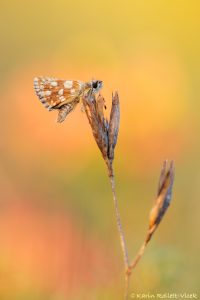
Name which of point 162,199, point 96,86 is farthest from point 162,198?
point 96,86

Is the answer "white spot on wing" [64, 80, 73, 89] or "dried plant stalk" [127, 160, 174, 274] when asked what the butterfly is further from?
"dried plant stalk" [127, 160, 174, 274]

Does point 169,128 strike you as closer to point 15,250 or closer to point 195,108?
point 195,108

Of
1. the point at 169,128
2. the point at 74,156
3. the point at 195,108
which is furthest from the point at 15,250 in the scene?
the point at 195,108

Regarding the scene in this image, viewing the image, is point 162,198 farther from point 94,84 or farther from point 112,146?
point 94,84

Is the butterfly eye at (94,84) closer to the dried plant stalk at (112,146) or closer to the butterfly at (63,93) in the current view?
the butterfly at (63,93)

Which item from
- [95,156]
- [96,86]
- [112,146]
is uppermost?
[96,86]

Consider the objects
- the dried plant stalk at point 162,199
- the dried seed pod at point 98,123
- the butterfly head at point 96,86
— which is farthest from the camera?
the butterfly head at point 96,86

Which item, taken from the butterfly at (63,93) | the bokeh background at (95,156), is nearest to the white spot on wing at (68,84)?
the butterfly at (63,93)

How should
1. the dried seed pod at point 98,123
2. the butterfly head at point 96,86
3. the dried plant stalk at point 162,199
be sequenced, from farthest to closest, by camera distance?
the butterfly head at point 96,86 → the dried seed pod at point 98,123 → the dried plant stalk at point 162,199
